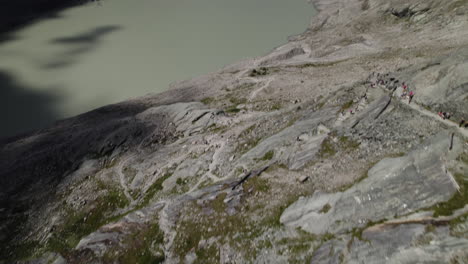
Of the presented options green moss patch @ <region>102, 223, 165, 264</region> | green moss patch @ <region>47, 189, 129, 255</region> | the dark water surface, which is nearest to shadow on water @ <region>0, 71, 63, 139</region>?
the dark water surface

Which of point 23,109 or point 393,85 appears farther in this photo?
point 23,109

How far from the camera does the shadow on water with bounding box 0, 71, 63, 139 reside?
247 feet

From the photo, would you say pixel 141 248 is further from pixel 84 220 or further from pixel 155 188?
pixel 84 220

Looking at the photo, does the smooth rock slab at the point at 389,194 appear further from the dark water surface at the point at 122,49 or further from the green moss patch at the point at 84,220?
the dark water surface at the point at 122,49

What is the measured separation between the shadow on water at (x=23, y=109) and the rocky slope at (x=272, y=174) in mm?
13540

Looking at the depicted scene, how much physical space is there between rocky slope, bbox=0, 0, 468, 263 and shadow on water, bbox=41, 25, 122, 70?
4021 centimetres

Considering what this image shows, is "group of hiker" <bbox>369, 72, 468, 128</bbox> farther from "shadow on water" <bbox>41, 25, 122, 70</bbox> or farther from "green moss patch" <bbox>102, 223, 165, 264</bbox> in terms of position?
"shadow on water" <bbox>41, 25, 122, 70</bbox>

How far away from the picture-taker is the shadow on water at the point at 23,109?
75188mm

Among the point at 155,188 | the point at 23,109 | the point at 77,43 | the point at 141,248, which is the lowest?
the point at 141,248

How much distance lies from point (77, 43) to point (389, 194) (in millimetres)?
120194

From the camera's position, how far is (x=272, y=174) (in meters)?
29.7

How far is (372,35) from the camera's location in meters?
75.0

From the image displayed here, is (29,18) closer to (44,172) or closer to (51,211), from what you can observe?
(44,172)

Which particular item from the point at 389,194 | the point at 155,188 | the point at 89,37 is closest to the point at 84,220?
the point at 155,188
